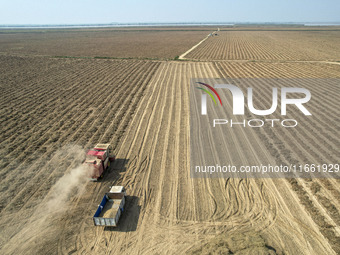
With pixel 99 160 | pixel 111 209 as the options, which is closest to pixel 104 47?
pixel 99 160

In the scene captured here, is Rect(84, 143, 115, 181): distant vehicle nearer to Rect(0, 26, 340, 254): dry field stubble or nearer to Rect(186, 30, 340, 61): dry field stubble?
Rect(0, 26, 340, 254): dry field stubble

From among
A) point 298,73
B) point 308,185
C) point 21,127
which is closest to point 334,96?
point 298,73

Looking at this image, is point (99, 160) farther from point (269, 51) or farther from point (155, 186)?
point (269, 51)

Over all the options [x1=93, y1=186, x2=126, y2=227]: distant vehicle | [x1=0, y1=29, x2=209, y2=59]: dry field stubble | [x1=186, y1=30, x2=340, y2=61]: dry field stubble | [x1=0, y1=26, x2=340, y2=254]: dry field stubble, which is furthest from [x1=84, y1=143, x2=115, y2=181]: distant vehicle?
[x1=0, y1=29, x2=209, y2=59]: dry field stubble

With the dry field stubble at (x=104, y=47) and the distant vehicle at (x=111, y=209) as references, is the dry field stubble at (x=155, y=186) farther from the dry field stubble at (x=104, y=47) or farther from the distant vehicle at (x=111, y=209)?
the dry field stubble at (x=104, y=47)

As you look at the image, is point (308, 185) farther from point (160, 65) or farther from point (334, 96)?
point (160, 65)

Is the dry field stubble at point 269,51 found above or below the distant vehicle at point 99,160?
above

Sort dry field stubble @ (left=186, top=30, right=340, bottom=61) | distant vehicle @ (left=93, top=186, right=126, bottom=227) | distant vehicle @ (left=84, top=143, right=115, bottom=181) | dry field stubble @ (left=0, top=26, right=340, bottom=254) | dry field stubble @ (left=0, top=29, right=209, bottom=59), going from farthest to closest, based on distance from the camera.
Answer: dry field stubble @ (left=0, top=29, right=209, bottom=59)
dry field stubble @ (left=186, top=30, right=340, bottom=61)
distant vehicle @ (left=84, top=143, right=115, bottom=181)
distant vehicle @ (left=93, top=186, right=126, bottom=227)
dry field stubble @ (left=0, top=26, right=340, bottom=254)

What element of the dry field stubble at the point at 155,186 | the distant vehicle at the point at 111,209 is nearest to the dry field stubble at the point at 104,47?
the dry field stubble at the point at 155,186
